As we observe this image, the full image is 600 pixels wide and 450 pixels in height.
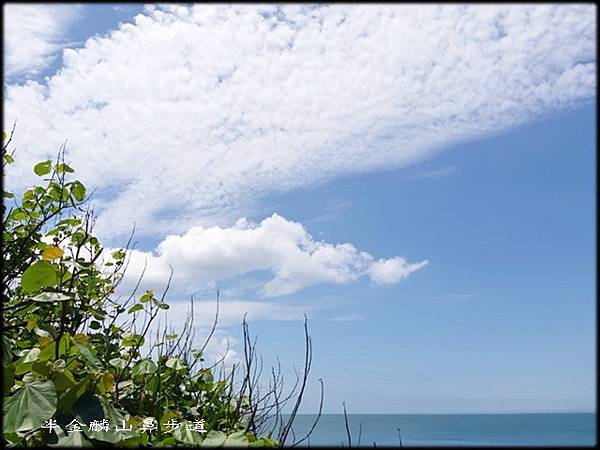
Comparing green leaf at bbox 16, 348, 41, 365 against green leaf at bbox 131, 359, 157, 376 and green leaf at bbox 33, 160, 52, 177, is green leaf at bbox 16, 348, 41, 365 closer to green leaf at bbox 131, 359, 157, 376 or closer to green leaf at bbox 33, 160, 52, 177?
green leaf at bbox 131, 359, 157, 376

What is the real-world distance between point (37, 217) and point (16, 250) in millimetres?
247

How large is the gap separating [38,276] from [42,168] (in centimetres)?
123

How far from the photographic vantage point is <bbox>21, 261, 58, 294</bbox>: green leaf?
2059 millimetres

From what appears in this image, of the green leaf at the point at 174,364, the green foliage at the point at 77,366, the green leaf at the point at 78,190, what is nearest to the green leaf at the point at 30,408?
the green foliage at the point at 77,366

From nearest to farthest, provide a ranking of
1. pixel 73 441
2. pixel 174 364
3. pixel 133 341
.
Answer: pixel 73 441 < pixel 174 364 < pixel 133 341

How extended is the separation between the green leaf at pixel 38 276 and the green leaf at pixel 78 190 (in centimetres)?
111

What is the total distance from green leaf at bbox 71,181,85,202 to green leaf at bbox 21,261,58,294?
1109mm

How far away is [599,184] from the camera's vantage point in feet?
6.66

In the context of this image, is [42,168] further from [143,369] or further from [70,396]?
[70,396]

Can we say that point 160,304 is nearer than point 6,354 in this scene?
No

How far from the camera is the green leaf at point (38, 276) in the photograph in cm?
206

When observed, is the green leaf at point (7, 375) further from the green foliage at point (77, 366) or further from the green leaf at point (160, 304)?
the green leaf at point (160, 304)

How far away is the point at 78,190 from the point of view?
10.4 ft

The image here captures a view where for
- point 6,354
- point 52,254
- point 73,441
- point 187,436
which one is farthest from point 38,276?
point 187,436
